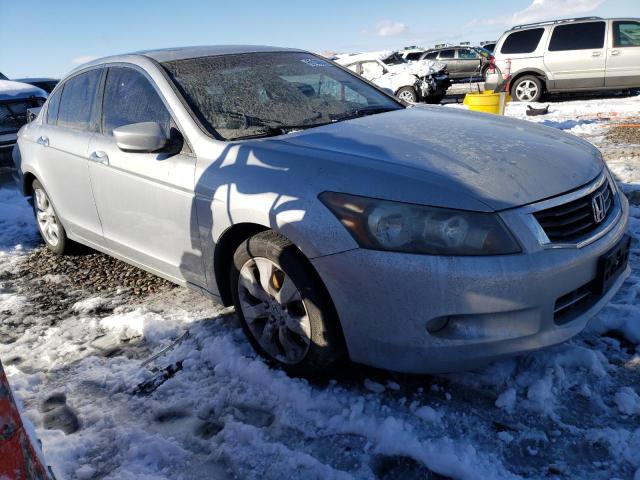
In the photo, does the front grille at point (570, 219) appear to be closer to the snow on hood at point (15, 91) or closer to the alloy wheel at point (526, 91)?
the snow on hood at point (15, 91)

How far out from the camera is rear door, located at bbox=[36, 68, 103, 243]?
3.76 metres

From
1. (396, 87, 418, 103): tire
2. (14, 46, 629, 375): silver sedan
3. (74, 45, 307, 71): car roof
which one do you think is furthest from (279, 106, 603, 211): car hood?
(396, 87, 418, 103): tire

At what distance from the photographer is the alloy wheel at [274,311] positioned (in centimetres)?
250

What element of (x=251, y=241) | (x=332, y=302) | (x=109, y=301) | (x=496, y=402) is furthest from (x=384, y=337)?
(x=109, y=301)

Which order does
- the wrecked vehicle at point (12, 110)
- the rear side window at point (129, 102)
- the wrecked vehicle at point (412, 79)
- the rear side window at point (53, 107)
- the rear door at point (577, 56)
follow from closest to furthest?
the rear side window at point (129, 102)
the rear side window at point (53, 107)
the wrecked vehicle at point (12, 110)
the rear door at point (577, 56)
the wrecked vehicle at point (412, 79)

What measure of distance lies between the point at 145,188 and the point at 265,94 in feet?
2.91

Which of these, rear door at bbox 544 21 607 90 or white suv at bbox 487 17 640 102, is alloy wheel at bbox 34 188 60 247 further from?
rear door at bbox 544 21 607 90

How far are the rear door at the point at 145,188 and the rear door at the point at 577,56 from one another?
37.3ft

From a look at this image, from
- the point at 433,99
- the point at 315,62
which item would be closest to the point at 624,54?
the point at 433,99

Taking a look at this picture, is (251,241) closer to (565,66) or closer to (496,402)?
(496,402)

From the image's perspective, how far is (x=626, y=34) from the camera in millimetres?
11883

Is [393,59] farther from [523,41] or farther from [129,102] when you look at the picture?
[129,102]

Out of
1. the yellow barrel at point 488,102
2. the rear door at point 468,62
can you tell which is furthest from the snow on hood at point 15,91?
the rear door at point 468,62

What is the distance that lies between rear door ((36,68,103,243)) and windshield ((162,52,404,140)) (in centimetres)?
93
